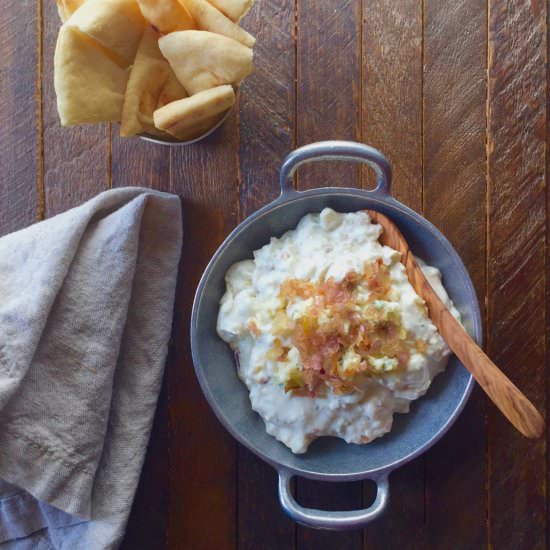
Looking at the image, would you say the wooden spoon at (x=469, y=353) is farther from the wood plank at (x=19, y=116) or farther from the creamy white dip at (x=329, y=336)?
the wood plank at (x=19, y=116)

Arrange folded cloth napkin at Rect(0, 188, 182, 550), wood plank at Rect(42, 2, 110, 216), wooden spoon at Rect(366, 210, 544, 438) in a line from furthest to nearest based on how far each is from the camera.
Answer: wood plank at Rect(42, 2, 110, 216) → folded cloth napkin at Rect(0, 188, 182, 550) → wooden spoon at Rect(366, 210, 544, 438)

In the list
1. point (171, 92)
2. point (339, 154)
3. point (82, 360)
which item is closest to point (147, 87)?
point (171, 92)

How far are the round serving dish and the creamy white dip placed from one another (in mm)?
19

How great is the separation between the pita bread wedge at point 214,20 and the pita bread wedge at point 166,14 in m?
0.01

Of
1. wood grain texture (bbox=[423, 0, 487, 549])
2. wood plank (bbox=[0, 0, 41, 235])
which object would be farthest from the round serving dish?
wood plank (bbox=[0, 0, 41, 235])

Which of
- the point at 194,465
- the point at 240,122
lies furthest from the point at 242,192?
the point at 194,465

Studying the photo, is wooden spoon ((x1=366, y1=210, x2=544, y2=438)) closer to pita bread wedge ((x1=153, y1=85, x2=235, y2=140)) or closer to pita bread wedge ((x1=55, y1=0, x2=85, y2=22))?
pita bread wedge ((x1=153, y1=85, x2=235, y2=140))

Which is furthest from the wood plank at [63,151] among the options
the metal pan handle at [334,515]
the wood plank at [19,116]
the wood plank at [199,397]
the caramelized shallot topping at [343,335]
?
the metal pan handle at [334,515]

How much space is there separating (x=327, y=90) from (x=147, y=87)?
0.89ft

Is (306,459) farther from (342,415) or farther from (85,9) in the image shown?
(85,9)

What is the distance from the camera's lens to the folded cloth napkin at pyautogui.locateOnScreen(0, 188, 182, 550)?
2.75 feet

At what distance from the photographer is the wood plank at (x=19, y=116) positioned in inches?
37.6

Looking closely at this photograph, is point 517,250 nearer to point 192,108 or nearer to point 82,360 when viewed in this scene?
point 192,108

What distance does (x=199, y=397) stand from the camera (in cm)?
93
